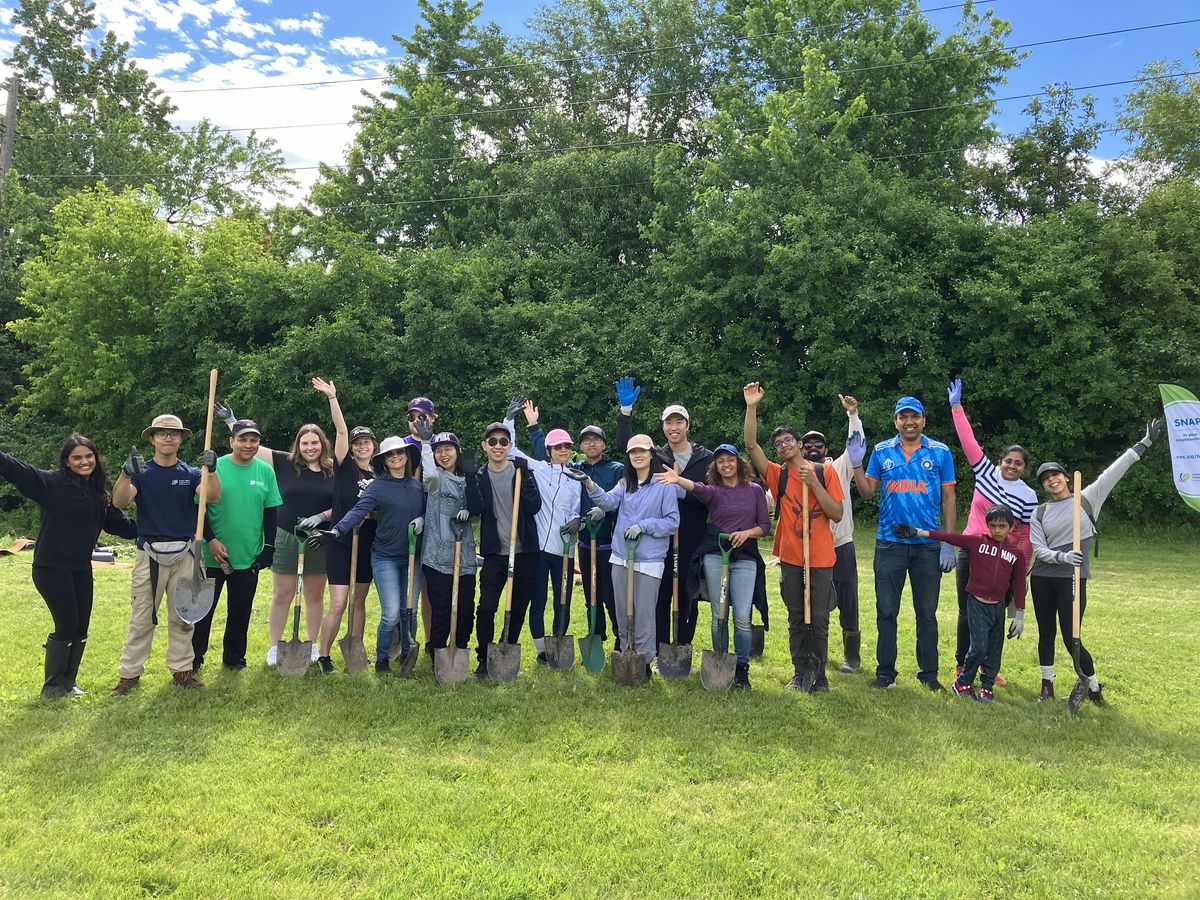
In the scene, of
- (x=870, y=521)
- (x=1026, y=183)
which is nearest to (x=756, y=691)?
(x=870, y=521)

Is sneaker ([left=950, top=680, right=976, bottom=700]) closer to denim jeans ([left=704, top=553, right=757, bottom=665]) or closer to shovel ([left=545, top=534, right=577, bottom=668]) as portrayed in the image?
denim jeans ([left=704, top=553, right=757, bottom=665])

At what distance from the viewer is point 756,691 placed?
242 inches

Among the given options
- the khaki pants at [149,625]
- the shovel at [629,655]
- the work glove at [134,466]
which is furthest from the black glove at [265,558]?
the shovel at [629,655]

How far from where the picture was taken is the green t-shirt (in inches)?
247

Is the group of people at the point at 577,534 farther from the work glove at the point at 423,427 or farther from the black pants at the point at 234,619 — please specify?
the work glove at the point at 423,427

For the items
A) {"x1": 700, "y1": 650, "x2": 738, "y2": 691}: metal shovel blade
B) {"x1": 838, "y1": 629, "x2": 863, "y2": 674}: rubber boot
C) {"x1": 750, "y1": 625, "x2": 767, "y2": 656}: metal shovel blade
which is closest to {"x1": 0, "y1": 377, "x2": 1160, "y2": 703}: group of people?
{"x1": 700, "y1": 650, "x2": 738, "y2": 691}: metal shovel blade

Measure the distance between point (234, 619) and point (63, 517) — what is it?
1.53 metres

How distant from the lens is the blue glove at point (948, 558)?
6.68 metres

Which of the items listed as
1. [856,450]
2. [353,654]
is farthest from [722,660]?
[353,654]

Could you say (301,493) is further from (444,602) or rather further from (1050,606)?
(1050,606)

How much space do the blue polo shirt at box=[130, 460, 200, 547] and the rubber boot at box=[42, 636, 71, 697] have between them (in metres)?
0.90

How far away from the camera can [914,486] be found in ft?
20.8

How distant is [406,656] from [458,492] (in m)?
1.47

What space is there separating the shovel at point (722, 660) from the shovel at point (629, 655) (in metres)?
0.51
